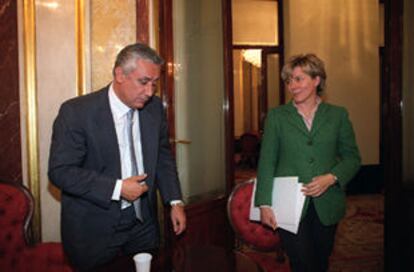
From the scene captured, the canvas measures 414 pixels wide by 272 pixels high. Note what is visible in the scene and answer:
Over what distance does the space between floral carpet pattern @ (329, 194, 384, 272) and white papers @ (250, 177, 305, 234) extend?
1539 millimetres

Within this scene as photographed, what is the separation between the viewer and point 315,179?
74.1 inches

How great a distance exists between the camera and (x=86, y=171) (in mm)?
1622

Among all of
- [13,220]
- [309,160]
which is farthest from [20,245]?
[309,160]

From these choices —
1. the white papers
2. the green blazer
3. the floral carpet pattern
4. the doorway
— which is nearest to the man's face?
the green blazer

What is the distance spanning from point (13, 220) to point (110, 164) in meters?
0.98

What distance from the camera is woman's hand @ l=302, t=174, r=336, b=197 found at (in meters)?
1.86

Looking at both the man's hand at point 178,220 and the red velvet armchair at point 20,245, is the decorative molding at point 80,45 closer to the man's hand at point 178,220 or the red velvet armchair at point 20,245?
the red velvet armchair at point 20,245

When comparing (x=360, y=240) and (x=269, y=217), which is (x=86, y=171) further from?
(x=360, y=240)

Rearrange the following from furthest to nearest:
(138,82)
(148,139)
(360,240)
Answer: (360,240)
(148,139)
(138,82)

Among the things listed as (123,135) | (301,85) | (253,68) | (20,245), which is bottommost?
(20,245)

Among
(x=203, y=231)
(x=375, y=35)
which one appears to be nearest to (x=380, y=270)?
(x=203, y=231)

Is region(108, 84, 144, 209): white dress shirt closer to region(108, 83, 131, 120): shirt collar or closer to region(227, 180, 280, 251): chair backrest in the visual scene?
region(108, 83, 131, 120): shirt collar

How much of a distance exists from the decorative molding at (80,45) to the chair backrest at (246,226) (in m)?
1.31

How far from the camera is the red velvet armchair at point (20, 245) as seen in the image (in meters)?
2.21
